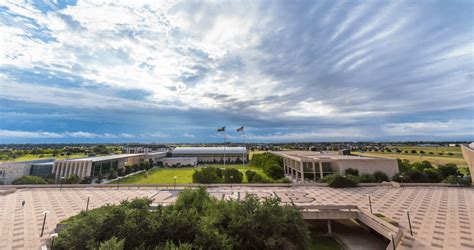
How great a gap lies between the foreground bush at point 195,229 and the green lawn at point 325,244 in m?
6.87

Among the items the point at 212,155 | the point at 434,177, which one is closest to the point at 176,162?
the point at 212,155

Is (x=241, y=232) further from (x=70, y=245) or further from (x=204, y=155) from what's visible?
(x=204, y=155)

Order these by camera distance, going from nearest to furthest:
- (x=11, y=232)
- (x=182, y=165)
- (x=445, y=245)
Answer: (x=445, y=245) < (x=11, y=232) < (x=182, y=165)

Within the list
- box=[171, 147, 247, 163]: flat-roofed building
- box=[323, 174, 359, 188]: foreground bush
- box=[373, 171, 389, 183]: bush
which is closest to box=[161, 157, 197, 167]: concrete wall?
box=[171, 147, 247, 163]: flat-roofed building

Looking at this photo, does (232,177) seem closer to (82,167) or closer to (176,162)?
(82,167)

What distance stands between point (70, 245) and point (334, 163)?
48363mm

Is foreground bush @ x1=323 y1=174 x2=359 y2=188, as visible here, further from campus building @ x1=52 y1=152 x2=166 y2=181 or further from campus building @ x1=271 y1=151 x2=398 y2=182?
campus building @ x1=52 y1=152 x2=166 y2=181

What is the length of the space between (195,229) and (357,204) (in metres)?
22.8

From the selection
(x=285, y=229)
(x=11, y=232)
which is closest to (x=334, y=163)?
(x=285, y=229)

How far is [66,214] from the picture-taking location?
2347 centimetres

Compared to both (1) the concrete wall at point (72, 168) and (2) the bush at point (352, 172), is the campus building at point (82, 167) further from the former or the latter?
(2) the bush at point (352, 172)

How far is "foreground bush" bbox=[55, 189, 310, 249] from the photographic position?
12.5 metres

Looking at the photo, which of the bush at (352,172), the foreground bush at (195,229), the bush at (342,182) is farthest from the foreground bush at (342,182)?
the foreground bush at (195,229)

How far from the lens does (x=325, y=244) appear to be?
20547mm
